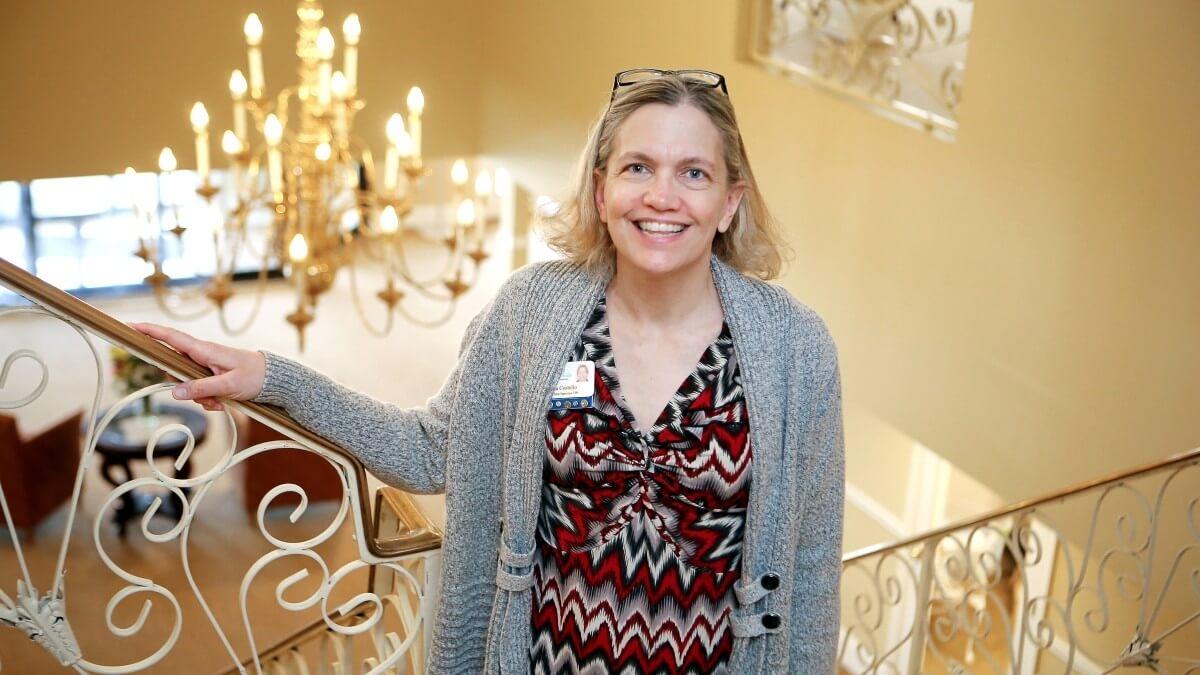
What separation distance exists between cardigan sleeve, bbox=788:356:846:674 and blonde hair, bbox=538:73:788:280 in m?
0.25

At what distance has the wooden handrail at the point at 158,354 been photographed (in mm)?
1789

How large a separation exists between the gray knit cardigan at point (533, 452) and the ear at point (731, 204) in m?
0.08

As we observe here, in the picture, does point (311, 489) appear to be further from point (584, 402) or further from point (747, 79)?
point (584, 402)

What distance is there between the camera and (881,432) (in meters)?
8.18

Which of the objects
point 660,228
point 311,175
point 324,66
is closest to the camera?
point 660,228

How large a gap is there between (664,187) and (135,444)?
732cm

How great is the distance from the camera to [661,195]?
201cm

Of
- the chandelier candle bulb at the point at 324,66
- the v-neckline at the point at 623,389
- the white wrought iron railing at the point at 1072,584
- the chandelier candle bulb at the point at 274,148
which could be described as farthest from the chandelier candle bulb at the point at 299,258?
the v-neckline at the point at 623,389

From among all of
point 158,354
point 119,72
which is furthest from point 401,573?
point 119,72

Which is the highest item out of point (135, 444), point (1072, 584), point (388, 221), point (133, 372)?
point (388, 221)

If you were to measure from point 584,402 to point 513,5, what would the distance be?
299 inches

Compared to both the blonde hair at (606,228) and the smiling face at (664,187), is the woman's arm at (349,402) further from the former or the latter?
the smiling face at (664,187)

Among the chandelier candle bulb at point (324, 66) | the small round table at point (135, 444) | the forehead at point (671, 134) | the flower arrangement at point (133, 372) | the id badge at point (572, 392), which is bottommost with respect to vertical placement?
the small round table at point (135, 444)

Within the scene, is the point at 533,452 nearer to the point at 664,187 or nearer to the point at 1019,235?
the point at 664,187
